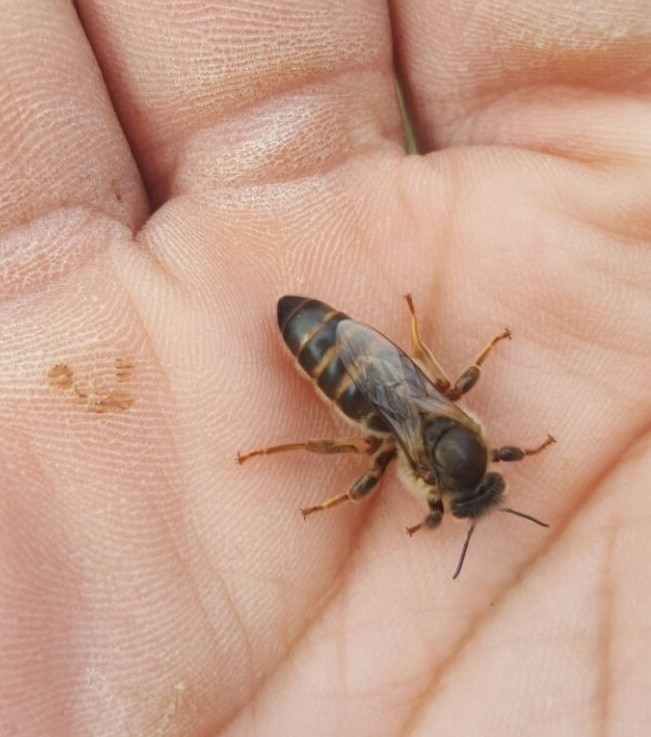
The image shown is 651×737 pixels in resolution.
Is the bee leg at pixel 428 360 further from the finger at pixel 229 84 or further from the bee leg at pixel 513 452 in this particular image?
the finger at pixel 229 84

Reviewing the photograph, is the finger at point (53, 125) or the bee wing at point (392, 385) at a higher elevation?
the finger at point (53, 125)

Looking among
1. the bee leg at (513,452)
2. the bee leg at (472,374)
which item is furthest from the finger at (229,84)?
the bee leg at (513,452)

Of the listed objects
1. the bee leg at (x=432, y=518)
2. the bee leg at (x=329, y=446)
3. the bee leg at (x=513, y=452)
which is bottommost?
the bee leg at (x=432, y=518)

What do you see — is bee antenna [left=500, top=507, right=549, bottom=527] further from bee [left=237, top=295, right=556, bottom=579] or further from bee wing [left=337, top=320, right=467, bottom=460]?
bee wing [left=337, top=320, right=467, bottom=460]

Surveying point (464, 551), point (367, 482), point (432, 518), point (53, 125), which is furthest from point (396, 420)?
point (53, 125)

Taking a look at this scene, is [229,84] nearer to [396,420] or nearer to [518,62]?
[518,62]

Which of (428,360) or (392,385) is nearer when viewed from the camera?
(392,385)

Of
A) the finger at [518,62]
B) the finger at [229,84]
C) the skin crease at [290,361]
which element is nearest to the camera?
the skin crease at [290,361]

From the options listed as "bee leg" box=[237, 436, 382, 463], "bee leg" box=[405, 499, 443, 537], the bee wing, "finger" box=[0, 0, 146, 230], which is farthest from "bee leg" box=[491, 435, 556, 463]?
"finger" box=[0, 0, 146, 230]
